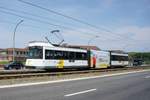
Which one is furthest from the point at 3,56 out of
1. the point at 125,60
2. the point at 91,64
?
the point at 91,64

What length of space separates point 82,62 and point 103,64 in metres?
9.71

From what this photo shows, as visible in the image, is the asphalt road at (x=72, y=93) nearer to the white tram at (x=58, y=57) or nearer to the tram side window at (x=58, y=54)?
the white tram at (x=58, y=57)

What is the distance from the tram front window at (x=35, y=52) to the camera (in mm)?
31766

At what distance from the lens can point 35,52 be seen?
32500 millimetres

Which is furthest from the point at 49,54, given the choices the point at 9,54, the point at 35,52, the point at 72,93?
the point at 9,54

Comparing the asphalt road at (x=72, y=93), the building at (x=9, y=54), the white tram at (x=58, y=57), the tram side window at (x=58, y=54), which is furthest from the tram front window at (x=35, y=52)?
the building at (x=9, y=54)

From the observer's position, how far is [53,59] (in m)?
33.0

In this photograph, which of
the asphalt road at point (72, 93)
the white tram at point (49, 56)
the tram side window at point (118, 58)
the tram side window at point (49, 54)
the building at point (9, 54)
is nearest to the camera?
the asphalt road at point (72, 93)

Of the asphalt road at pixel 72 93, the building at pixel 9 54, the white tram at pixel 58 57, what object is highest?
the building at pixel 9 54

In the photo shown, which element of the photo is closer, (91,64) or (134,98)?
(134,98)

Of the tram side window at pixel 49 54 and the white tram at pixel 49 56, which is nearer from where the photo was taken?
the white tram at pixel 49 56

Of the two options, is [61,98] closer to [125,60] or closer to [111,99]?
[111,99]

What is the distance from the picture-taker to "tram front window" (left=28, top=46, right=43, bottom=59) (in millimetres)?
31766

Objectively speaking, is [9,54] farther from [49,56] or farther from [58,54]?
[49,56]
